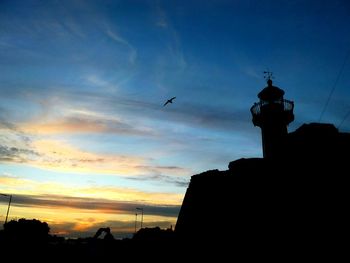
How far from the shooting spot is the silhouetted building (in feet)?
40.3

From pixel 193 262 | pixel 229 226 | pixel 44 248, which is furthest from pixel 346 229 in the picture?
pixel 44 248

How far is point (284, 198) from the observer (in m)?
13.5

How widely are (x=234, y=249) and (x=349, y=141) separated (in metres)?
6.90

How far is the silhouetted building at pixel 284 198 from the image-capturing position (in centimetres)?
1229

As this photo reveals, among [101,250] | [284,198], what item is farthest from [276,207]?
[101,250]

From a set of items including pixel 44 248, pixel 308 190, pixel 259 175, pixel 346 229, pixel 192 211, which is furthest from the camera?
pixel 44 248

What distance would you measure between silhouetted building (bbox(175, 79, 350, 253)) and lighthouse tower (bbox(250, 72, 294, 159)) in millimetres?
10584

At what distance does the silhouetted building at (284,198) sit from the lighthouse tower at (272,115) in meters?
10.6

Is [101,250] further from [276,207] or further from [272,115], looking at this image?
[272,115]

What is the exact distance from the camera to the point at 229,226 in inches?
591

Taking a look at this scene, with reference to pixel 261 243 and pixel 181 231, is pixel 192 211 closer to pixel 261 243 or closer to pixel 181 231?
pixel 181 231

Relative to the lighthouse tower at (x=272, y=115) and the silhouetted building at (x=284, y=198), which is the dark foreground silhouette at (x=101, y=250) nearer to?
the silhouetted building at (x=284, y=198)

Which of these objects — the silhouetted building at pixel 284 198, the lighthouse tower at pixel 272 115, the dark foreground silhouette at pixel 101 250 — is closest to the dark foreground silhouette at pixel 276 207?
the silhouetted building at pixel 284 198

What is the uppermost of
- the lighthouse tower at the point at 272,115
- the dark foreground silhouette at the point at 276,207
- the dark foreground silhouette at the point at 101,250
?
the lighthouse tower at the point at 272,115
